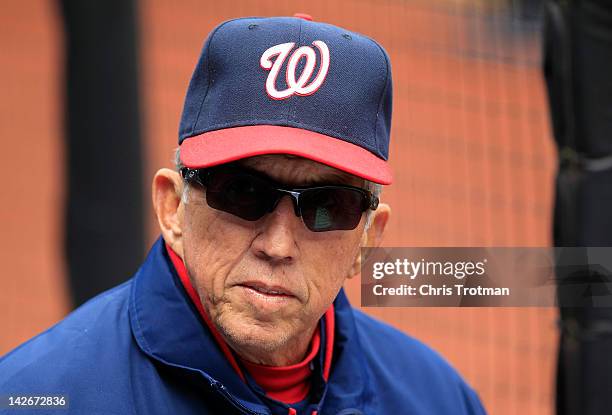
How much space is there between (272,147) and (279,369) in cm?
49

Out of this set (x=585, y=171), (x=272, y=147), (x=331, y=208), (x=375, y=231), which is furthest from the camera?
(x=585, y=171)

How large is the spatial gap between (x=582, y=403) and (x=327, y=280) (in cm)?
133

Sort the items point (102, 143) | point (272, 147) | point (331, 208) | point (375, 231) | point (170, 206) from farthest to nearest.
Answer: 1. point (102, 143)
2. point (375, 231)
3. point (170, 206)
4. point (331, 208)
5. point (272, 147)

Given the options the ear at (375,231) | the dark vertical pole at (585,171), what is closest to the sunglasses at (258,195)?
the ear at (375,231)

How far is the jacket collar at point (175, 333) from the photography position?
6.53 ft

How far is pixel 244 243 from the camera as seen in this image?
6.63 ft

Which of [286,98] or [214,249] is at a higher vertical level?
[286,98]

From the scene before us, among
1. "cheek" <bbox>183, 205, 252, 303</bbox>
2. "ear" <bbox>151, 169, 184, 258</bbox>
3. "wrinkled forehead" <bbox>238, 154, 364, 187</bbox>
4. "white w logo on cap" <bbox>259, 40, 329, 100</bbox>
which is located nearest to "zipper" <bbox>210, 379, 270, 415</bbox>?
"cheek" <bbox>183, 205, 252, 303</bbox>

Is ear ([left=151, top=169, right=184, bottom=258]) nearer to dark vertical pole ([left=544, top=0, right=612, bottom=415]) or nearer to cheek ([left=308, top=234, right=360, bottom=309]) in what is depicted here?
cheek ([left=308, top=234, right=360, bottom=309])

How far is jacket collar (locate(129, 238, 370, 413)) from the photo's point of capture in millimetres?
1991

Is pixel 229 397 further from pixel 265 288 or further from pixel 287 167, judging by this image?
pixel 287 167

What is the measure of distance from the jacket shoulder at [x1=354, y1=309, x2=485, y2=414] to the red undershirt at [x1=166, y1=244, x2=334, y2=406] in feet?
0.51

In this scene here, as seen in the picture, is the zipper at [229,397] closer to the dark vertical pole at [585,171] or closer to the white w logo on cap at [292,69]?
the white w logo on cap at [292,69]

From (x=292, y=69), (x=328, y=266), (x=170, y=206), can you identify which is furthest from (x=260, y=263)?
(x=292, y=69)
